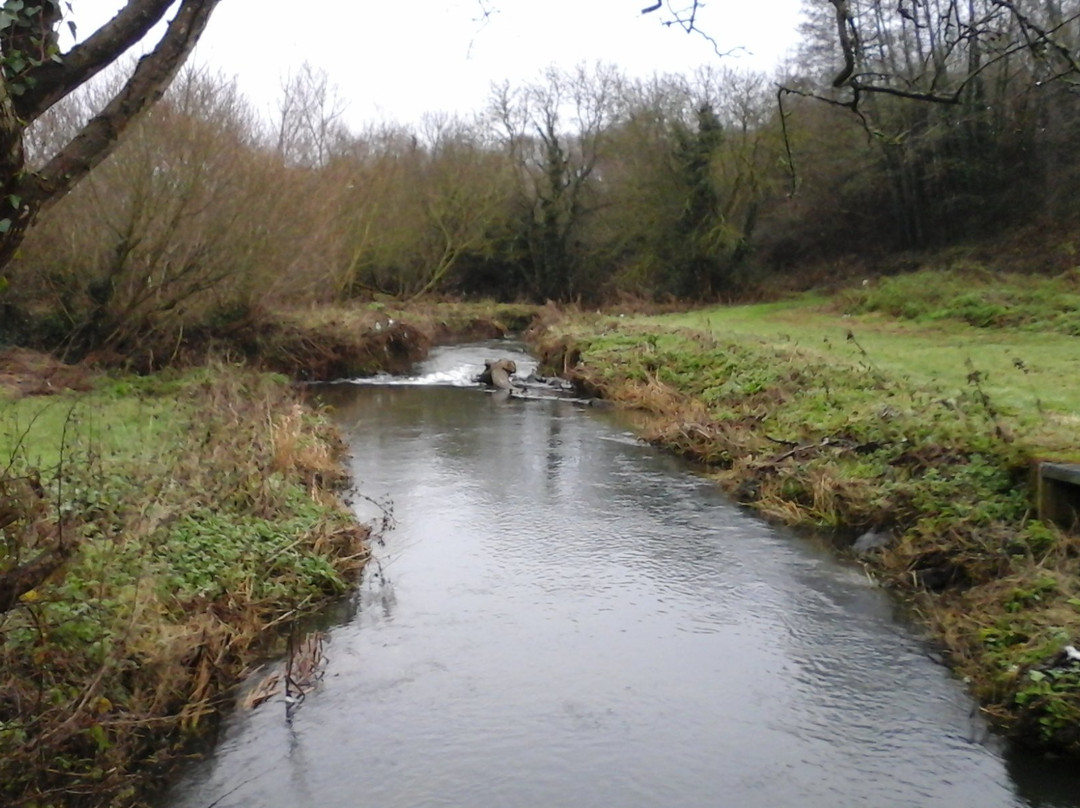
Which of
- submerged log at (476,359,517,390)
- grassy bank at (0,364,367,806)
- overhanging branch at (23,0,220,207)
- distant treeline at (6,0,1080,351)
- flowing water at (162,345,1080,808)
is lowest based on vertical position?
flowing water at (162,345,1080,808)

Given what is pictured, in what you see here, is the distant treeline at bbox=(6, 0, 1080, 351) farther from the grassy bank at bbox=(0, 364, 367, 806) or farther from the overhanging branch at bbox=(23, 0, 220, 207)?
the overhanging branch at bbox=(23, 0, 220, 207)

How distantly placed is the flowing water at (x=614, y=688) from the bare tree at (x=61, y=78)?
4008mm

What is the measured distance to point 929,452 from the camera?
11773 mm

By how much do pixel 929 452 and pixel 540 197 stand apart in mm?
35954

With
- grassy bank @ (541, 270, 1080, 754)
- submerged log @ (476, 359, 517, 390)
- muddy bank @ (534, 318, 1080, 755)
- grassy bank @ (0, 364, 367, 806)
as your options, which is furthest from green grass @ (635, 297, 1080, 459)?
grassy bank @ (0, 364, 367, 806)

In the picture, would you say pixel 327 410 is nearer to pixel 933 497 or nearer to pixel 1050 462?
pixel 933 497

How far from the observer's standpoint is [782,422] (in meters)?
15.4

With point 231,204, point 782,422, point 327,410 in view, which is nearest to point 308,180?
point 231,204

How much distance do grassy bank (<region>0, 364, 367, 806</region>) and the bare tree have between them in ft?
7.50

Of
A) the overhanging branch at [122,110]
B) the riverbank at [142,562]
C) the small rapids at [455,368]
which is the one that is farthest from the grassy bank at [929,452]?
the overhanging branch at [122,110]

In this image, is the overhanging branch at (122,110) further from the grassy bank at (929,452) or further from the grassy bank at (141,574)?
the grassy bank at (929,452)

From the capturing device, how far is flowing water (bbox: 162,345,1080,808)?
254 inches

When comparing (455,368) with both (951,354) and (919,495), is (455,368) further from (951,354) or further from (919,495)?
(919,495)

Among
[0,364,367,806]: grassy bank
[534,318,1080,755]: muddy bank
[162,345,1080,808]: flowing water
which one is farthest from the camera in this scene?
[534,318,1080,755]: muddy bank
